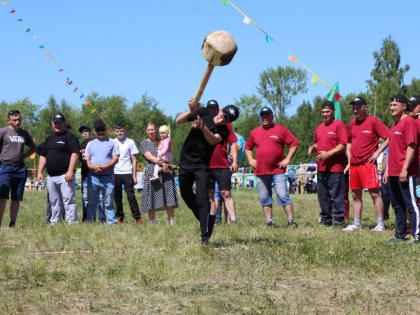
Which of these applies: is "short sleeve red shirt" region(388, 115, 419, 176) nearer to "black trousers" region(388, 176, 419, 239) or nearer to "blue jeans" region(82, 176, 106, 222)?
"black trousers" region(388, 176, 419, 239)

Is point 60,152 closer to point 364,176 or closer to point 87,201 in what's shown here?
point 87,201

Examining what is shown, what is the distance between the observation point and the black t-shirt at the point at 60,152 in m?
9.71

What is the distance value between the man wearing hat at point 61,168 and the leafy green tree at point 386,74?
1865 inches

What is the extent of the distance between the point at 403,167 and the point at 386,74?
5211 centimetres

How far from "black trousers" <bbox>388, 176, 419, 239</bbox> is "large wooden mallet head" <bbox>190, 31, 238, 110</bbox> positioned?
114 inches

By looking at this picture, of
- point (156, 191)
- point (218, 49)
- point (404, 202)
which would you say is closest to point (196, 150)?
point (218, 49)

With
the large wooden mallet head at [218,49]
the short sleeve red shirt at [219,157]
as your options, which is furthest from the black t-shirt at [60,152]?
the large wooden mallet head at [218,49]

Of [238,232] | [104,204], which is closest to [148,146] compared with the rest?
[104,204]

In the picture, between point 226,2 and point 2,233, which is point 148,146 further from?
point 226,2

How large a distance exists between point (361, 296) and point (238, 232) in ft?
11.0

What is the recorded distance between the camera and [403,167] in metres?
6.89

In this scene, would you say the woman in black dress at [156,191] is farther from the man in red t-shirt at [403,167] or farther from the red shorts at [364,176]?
the man in red t-shirt at [403,167]

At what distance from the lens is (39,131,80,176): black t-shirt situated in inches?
382

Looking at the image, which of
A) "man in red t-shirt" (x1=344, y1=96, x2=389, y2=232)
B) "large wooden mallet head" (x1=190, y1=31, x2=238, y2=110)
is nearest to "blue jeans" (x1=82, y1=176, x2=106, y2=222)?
"man in red t-shirt" (x1=344, y1=96, x2=389, y2=232)
